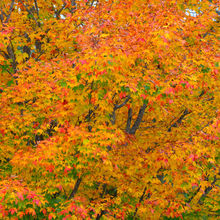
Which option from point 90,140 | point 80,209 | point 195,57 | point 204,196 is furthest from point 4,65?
point 204,196

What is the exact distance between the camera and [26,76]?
307 inches

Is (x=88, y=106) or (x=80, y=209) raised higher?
(x=88, y=106)

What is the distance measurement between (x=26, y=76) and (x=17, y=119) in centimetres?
145

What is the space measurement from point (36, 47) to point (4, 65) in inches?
77.6

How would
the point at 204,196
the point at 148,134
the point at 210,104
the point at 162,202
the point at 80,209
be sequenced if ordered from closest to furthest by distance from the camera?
the point at 80,209 → the point at 162,202 → the point at 148,134 → the point at 210,104 → the point at 204,196

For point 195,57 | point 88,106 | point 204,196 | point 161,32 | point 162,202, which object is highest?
point 161,32

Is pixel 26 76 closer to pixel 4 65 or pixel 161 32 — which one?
pixel 4 65

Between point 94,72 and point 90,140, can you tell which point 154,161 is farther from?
point 94,72

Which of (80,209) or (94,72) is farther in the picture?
(80,209)

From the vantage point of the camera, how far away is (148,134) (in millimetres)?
9906

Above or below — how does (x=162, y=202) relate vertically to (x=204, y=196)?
above

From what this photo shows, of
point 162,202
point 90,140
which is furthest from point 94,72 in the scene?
point 162,202

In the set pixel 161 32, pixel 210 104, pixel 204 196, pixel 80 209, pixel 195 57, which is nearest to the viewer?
pixel 161 32

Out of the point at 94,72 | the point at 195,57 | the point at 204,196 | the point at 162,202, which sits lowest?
the point at 204,196
